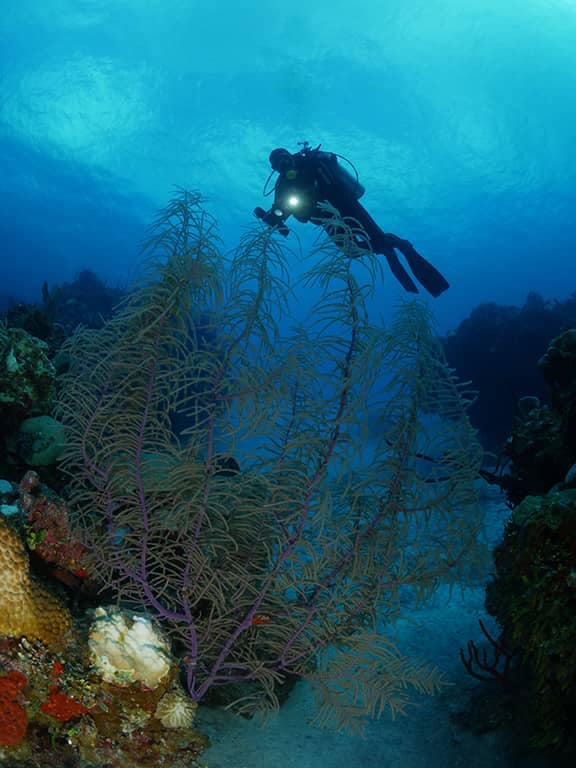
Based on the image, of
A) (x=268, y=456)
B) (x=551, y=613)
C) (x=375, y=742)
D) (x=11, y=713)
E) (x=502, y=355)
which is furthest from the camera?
(x=502, y=355)

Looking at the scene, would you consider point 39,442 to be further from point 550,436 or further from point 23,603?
point 550,436

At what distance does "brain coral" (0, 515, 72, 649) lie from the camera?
7.16ft

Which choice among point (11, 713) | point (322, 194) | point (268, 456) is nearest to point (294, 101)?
point (322, 194)

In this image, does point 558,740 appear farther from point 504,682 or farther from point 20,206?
point 20,206

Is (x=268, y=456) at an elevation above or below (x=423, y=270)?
below

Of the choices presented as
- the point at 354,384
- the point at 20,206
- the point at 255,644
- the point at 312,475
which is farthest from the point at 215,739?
the point at 20,206

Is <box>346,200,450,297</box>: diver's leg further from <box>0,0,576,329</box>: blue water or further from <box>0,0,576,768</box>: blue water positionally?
<box>0,0,576,329</box>: blue water

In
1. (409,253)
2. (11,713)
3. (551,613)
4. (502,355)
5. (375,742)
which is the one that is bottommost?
(11,713)

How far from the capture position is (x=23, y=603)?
224 centimetres

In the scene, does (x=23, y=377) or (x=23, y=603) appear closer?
(x=23, y=603)

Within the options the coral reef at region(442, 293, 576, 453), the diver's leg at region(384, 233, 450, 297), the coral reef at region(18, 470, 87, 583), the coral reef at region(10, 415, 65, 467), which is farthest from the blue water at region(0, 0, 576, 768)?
the coral reef at region(18, 470, 87, 583)

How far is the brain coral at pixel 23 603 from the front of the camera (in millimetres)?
2184

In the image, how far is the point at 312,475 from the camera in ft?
8.63

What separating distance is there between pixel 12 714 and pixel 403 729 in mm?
2945
